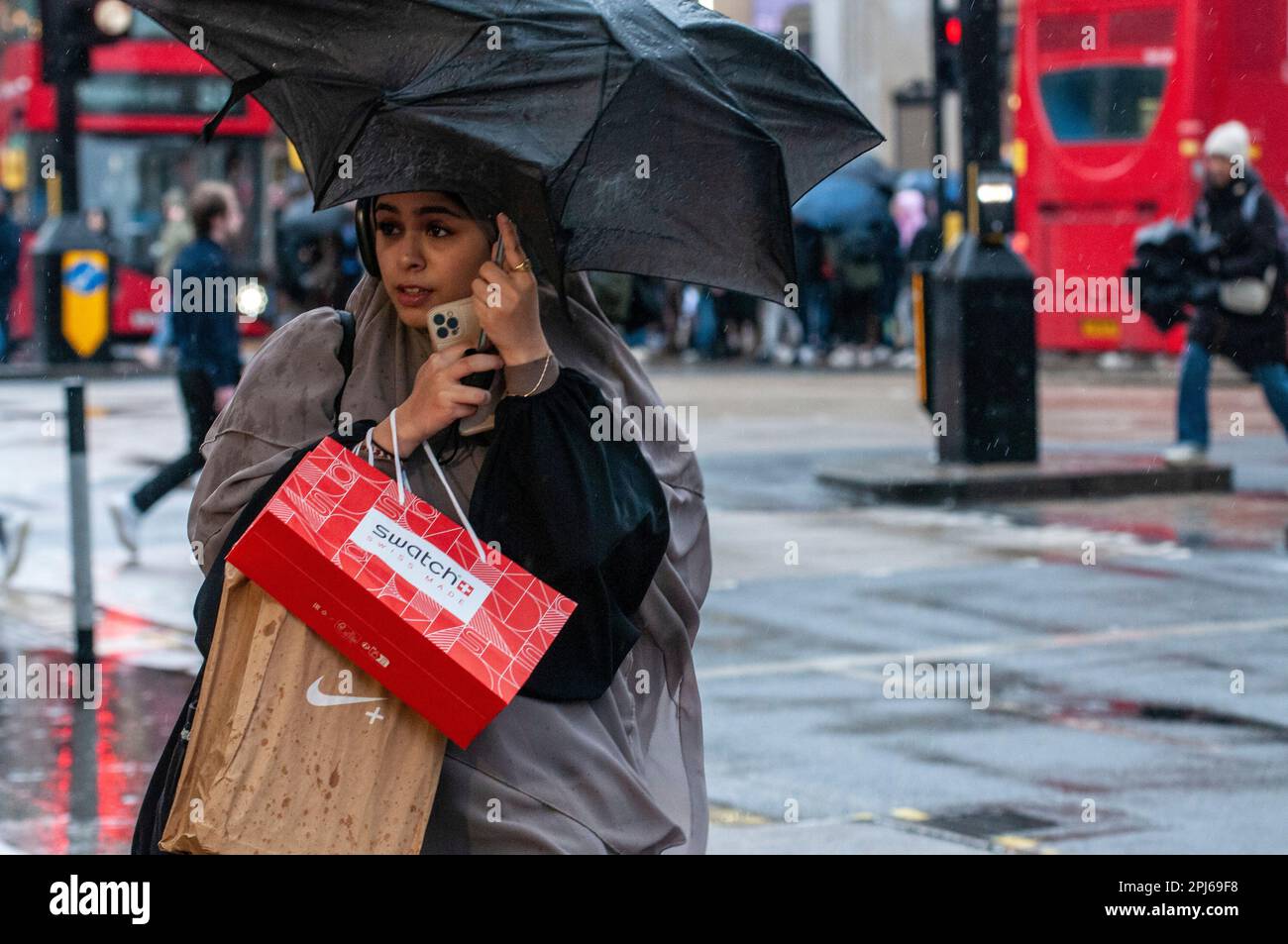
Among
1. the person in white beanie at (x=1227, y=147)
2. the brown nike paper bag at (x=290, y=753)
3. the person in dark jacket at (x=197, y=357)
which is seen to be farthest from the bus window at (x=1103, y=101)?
the brown nike paper bag at (x=290, y=753)

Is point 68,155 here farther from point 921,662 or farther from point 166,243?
point 166,243

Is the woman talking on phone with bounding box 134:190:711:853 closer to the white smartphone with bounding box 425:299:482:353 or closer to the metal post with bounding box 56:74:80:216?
the white smartphone with bounding box 425:299:482:353

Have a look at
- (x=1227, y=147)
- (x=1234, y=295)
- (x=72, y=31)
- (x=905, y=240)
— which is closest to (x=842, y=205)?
(x=905, y=240)

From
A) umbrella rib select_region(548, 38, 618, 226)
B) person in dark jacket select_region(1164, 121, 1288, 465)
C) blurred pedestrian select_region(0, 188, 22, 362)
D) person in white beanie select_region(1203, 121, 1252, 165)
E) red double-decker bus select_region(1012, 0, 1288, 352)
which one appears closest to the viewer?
umbrella rib select_region(548, 38, 618, 226)

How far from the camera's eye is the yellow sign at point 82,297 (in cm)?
1106

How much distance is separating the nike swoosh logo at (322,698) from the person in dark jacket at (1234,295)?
1081cm

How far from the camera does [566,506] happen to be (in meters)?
2.79

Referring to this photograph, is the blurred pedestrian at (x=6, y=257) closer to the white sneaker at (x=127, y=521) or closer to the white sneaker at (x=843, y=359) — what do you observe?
the white sneaker at (x=843, y=359)

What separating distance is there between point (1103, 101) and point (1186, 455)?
442 inches

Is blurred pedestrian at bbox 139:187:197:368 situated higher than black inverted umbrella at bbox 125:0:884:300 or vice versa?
black inverted umbrella at bbox 125:0:884:300

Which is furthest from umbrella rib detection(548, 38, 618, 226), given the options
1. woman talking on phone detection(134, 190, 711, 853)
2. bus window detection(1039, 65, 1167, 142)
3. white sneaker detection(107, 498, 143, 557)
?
bus window detection(1039, 65, 1167, 142)

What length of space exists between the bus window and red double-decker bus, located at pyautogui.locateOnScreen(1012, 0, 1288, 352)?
15 millimetres

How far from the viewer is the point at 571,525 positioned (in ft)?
9.12

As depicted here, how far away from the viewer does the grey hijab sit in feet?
9.12
